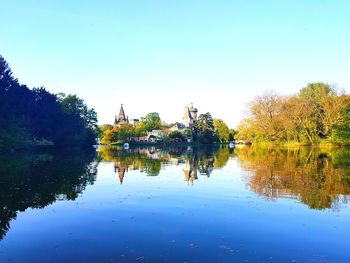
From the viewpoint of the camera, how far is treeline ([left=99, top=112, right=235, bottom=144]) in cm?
13338

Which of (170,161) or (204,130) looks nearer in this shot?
(170,161)

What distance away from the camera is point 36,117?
7569 centimetres

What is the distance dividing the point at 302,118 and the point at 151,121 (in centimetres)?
10071

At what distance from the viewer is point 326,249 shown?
10070 mm

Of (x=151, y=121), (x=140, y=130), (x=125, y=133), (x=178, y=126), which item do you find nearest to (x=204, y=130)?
(x=125, y=133)

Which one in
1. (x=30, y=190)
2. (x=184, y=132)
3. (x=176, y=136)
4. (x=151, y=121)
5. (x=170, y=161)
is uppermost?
(x=151, y=121)

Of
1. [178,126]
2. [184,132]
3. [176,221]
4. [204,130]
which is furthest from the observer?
[178,126]

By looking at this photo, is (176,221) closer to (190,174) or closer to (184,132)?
(190,174)

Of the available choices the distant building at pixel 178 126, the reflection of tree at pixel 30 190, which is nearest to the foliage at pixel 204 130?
the distant building at pixel 178 126

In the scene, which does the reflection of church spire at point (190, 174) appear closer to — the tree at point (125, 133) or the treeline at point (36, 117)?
the treeline at point (36, 117)

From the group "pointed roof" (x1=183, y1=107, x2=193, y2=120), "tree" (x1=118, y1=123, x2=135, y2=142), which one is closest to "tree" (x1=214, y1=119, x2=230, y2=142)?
"pointed roof" (x1=183, y1=107, x2=193, y2=120)

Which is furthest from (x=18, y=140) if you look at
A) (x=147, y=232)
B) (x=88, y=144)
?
(x=147, y=232)

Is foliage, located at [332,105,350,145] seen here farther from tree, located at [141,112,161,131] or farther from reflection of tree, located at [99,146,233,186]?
tree, located at [141,112,161,131]

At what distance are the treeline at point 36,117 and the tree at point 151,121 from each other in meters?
59.4
